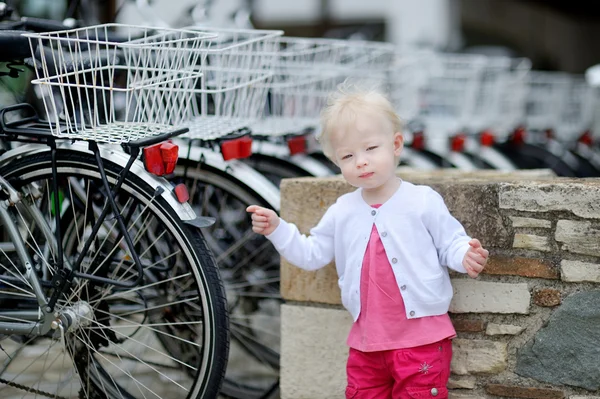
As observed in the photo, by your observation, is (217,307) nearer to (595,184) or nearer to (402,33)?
(595,184)

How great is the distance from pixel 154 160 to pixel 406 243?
0.78 metres

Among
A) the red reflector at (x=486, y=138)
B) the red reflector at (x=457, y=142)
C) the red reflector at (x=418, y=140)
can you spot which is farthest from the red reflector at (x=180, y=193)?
the red reflector at (x=486, y=138)

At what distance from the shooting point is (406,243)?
257cm

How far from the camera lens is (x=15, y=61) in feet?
9.34

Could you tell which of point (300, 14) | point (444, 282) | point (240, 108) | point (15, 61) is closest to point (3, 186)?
point (15, 61)

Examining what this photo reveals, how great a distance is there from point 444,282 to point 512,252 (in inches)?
11.1

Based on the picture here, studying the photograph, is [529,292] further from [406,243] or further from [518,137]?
[518,137]

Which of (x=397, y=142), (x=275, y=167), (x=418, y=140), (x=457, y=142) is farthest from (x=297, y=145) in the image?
(x=457, y=142)

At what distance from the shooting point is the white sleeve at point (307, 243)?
2.67 meters

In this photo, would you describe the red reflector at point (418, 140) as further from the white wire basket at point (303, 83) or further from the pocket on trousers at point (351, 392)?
the pocket on trousers at point (351, 392)

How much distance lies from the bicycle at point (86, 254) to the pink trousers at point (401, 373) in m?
0.42

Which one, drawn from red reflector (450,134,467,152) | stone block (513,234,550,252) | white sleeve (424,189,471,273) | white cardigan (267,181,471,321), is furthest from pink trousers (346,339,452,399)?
red reflector (450,134,467,152)

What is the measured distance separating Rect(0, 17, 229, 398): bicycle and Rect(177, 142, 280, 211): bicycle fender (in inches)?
11.7

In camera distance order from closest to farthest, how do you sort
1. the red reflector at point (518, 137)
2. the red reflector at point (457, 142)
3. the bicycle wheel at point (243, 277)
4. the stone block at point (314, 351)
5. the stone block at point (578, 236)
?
the stone block at point (578, 236) < the stone block at point (314, 351) < the bicycle wheel at point (243, 277) < the red reflector at point (457, 142) < the red reflector at point (518, 137)
